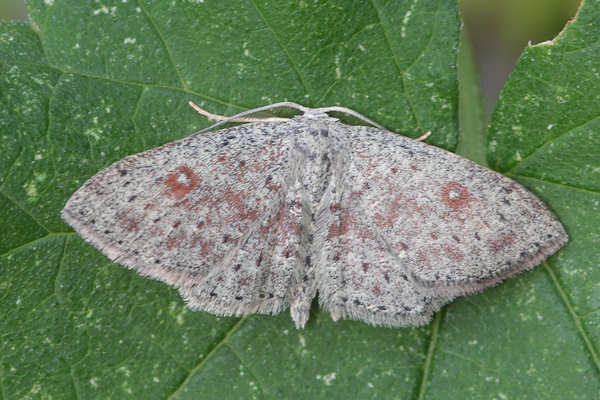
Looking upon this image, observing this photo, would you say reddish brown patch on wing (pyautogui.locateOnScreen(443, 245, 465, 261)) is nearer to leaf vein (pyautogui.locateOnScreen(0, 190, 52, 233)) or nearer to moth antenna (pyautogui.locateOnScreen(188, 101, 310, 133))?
moth antenna (pyautogui.locateOnScreen(188, 101, 310, 133))

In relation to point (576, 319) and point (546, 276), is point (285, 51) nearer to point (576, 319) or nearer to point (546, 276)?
point (546, 276)

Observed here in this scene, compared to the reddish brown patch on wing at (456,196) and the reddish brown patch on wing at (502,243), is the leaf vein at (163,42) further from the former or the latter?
the reddish brown patch on wing at (502,243)

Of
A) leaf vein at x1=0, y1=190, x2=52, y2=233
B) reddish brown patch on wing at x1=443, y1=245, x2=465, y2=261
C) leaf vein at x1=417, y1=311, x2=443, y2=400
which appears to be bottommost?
leaf vein at x1=417, y1=311, x2=443, y2=400

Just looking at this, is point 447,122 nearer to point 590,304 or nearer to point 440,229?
point 440,229

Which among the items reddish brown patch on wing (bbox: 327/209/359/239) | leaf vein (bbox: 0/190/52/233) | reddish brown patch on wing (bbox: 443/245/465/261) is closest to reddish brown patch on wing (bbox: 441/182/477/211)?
reddish brown patch on wing (bbox: 443/245/465/261)

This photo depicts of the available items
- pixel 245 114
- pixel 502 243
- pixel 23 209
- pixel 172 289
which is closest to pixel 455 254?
pixel 502 243
